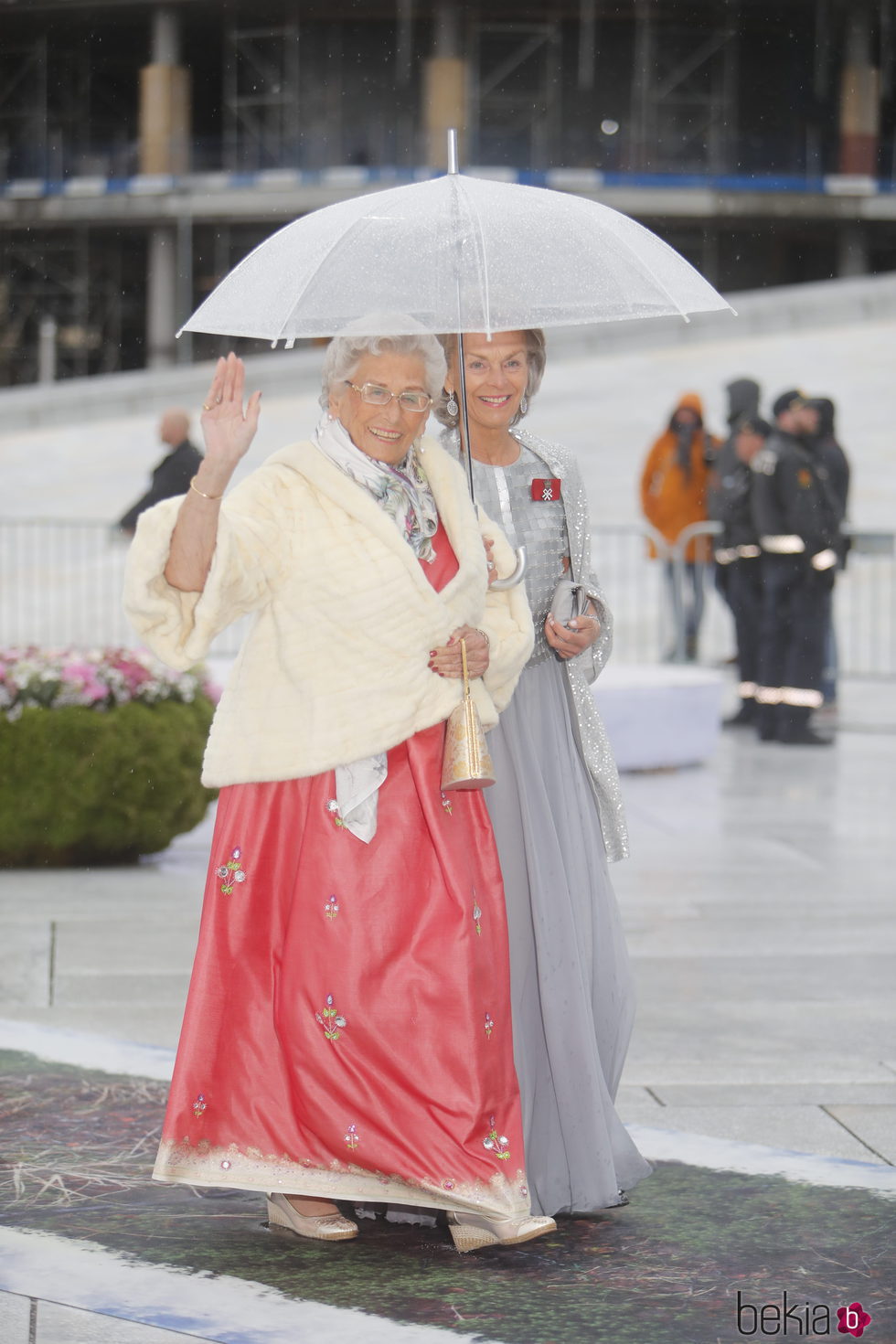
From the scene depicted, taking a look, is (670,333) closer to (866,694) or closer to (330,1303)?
(866,694)

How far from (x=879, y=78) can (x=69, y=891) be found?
3724 centimetres

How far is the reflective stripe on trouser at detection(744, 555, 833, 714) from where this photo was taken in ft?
40.4

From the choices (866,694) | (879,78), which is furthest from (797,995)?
(879,78)

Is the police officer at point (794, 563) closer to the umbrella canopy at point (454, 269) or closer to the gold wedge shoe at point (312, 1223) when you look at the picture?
the umbrella canopy at point (454, 269)

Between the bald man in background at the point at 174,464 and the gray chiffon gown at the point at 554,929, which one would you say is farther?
the bald man in background at the point at 174,464

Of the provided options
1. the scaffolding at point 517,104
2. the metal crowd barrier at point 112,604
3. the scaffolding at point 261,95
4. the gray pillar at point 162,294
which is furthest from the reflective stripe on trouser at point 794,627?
the scaffolding at point 261,95

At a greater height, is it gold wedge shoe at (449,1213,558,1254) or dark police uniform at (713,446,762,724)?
dark police uniform at (713,446,762,724)

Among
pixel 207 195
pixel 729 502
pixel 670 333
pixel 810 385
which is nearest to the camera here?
pixel 729 502

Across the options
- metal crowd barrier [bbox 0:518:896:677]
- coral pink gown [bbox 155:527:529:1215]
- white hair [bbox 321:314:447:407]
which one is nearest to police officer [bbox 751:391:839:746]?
metal crowd barrier [bbox 0:518:896:677]

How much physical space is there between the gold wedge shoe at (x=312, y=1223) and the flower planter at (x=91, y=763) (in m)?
4.21

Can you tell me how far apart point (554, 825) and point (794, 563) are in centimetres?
830

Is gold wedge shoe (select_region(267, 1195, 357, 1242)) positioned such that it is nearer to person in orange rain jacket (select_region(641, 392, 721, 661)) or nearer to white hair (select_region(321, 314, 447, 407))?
white hair (select_region(321, 314, 447, 407))

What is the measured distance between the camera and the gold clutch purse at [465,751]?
3.94m

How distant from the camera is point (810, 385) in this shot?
2723 cm
